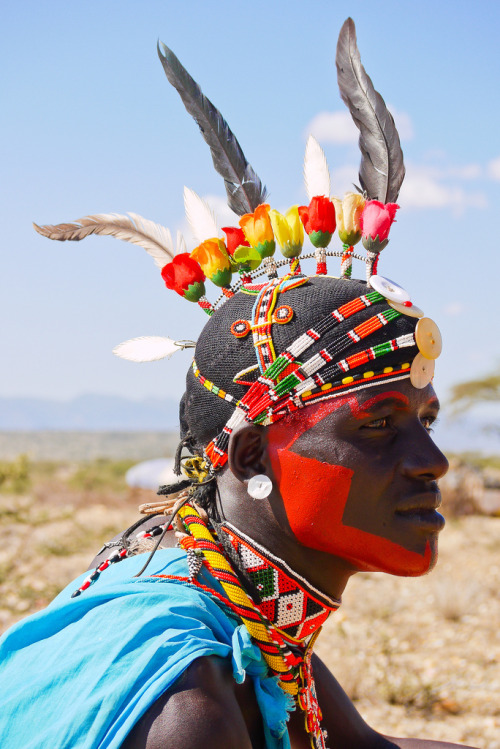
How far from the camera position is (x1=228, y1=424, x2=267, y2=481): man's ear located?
2.28 meters

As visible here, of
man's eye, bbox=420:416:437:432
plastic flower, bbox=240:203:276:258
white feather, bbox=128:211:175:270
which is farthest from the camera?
white feather, bbox=128:211:175:270

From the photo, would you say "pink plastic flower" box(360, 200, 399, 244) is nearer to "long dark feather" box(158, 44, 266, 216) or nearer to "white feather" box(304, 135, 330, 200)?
"white feather" box(304, 135, 330, 200)

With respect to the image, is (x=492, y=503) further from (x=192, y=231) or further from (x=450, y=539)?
(x=192, y=231)

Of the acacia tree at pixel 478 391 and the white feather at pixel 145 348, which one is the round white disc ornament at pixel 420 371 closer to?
the white feather at pixel 145 348

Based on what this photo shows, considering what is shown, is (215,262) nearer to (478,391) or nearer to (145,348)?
(145,348)

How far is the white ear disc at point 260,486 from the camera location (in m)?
2.25

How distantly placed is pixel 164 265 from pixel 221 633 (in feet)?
4.71

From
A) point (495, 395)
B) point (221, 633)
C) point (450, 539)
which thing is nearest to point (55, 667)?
point (221, 633)

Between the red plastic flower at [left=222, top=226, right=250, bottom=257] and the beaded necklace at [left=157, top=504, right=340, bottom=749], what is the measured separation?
3.23ft

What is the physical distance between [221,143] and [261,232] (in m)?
0.52

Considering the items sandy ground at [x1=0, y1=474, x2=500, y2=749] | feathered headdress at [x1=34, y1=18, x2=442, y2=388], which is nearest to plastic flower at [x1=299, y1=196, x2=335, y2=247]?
feathered headdress at [x1=34, y1=18, x2=442, y2=388]

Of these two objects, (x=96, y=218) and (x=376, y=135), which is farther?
(x=96, y=218)

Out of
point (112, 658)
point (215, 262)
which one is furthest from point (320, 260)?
point (112, 658)

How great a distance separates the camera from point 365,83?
2.69m
